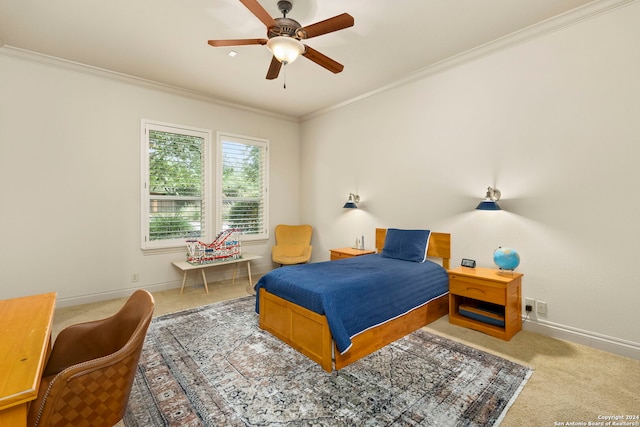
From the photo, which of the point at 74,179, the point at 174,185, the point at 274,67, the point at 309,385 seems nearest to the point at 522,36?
the point at 274,67

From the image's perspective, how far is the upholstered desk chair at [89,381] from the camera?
1.18m

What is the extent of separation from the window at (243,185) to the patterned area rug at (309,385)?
8.39ft

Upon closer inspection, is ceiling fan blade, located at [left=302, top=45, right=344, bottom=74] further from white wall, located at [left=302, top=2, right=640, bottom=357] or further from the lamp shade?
the lamp shade

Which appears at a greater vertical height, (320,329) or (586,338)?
(320,329)

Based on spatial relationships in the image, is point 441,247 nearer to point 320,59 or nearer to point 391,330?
point 391,330

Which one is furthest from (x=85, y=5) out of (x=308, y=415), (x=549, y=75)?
(x=549, y=75)

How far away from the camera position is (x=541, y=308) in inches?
116

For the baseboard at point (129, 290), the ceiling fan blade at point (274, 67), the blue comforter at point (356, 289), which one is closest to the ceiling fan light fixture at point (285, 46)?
the ceiling fan blade at point (274, 67)

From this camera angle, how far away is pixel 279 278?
2.85 metres

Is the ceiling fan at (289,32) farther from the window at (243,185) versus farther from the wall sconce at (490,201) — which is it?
the window at (243,185)

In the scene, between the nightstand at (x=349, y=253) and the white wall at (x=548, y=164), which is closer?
the white wall at (x=548, y=164)

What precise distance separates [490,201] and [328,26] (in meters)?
2.29

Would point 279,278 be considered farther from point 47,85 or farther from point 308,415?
point 47,85

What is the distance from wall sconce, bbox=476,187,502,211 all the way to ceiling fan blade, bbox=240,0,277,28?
2580mm
